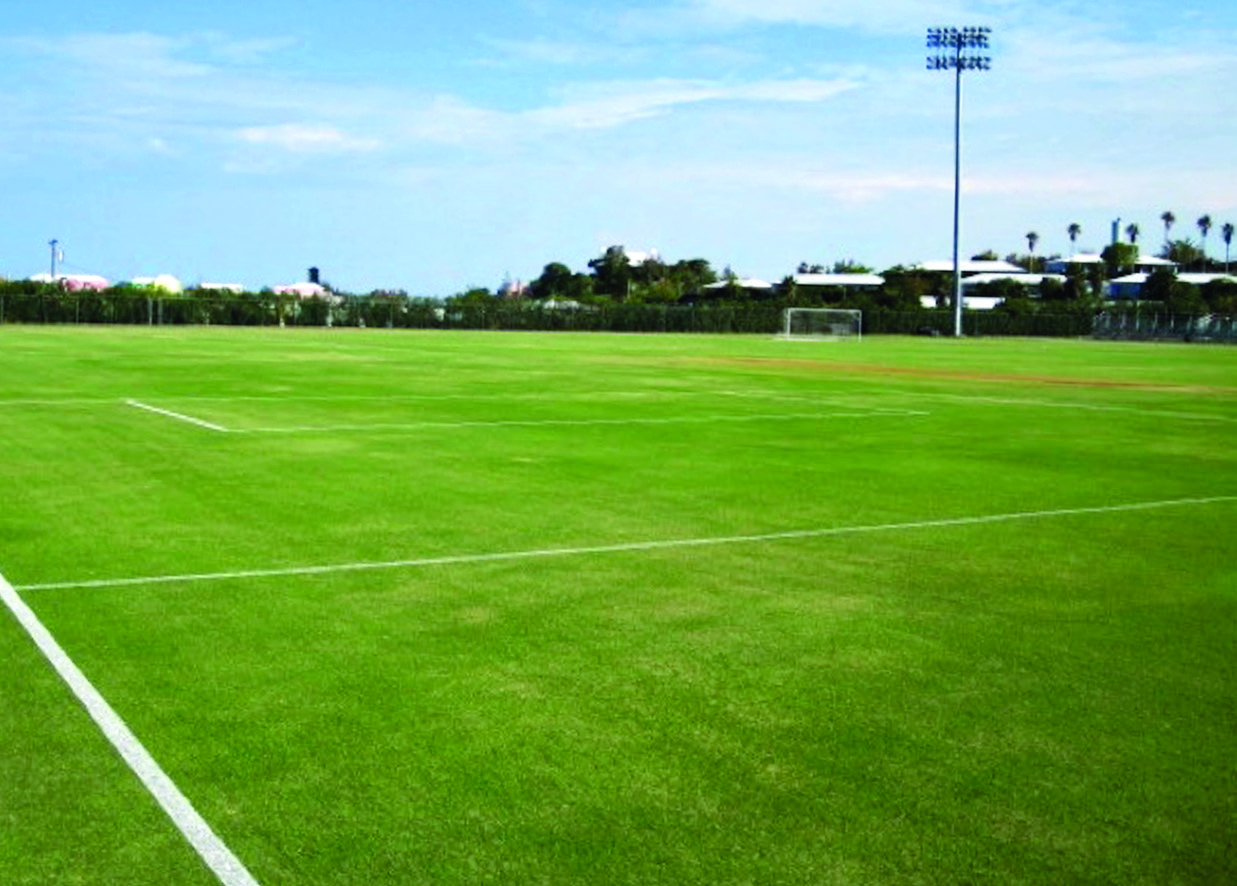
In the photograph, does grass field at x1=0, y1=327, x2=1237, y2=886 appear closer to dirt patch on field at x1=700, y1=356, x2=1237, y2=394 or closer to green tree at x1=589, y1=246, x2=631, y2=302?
dirt patch on field at x1=700, y1=356, x2=1237, y2=394

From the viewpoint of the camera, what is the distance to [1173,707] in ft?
21.2

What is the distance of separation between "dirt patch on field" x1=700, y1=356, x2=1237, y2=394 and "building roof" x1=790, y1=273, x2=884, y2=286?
98.5 metres

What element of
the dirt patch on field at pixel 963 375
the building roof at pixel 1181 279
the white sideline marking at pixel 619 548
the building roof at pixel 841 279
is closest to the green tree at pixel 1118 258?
the building roof at pixel 1181 279

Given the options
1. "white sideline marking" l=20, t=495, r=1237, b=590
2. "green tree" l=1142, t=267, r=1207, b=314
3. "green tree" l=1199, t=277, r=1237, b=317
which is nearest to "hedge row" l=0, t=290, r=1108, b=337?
"green tree" l=1199, t=277, r=1237, b=317

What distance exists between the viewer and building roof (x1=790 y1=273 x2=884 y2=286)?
14750 cm

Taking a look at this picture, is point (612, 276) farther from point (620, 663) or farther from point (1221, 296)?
point (620, 663)

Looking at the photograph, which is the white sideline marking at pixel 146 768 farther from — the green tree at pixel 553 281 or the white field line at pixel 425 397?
the green tree at pixel 553 281

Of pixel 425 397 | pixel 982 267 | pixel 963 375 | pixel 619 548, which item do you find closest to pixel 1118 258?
pixel 982 267

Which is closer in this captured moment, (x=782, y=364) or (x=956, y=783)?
(x=956, y=783)

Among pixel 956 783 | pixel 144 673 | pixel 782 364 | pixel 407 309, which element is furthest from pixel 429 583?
pixel 407 309

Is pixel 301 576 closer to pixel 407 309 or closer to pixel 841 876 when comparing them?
pixel 841 876

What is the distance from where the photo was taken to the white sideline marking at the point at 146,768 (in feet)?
15.2

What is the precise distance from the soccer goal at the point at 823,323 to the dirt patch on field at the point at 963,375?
4310 centimetres

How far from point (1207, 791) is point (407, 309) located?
293ft
